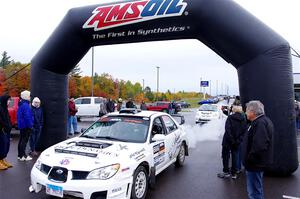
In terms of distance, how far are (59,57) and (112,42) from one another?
1747mm

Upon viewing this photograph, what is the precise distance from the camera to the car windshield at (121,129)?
574 cm

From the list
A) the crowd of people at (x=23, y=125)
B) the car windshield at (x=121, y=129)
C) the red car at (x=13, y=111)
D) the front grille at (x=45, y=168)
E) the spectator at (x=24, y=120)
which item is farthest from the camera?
the red car at (x=13, y=111)

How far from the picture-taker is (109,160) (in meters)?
4.66

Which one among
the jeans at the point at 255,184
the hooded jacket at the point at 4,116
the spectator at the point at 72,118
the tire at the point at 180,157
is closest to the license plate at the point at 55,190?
the jeans at the point at 255,184

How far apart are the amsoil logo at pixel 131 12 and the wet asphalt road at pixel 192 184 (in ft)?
Answer: 13.2

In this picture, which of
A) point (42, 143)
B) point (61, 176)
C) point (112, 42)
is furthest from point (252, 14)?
point (42, 143)

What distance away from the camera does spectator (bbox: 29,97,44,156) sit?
867 cm

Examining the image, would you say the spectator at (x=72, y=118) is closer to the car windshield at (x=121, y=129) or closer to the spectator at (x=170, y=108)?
the car windshield at (x=121, y=129)

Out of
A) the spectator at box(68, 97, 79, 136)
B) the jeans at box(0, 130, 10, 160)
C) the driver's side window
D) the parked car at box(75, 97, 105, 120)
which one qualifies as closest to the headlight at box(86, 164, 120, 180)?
the driver's side window

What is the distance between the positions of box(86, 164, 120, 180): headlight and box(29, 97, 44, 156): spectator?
495cm

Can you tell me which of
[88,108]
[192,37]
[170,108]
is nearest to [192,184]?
[192,37]

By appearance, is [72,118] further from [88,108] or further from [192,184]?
[88,108]

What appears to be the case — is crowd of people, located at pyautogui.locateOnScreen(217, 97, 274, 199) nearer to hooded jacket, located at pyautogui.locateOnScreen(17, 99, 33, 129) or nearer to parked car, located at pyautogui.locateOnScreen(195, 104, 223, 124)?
hooded jacket, located at pyautogui.locateOnScreen(17, 99, 33, 129)

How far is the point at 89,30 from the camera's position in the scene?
8.45 metres
